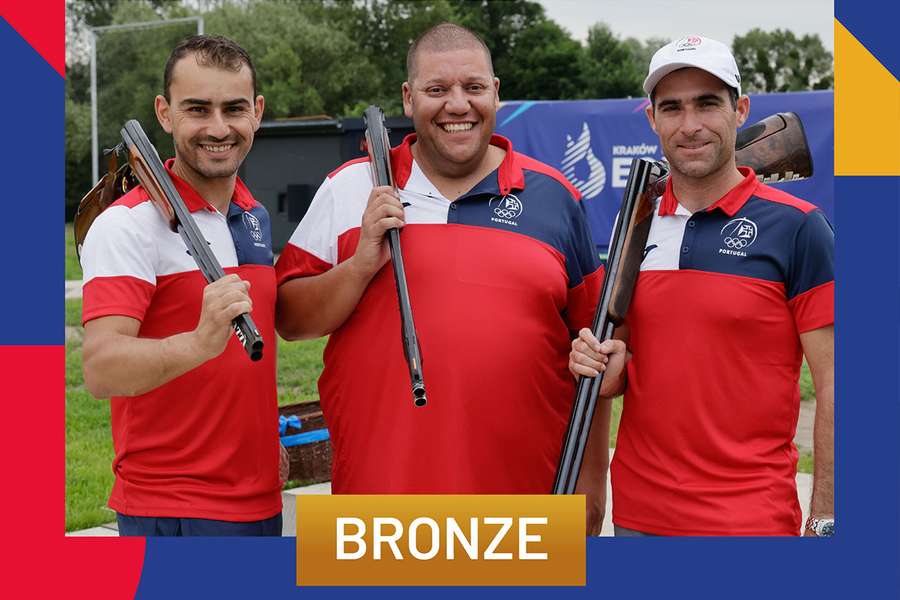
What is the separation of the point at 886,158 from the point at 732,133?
0.52 metres

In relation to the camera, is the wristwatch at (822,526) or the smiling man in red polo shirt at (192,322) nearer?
the wristwatch at (822,526)

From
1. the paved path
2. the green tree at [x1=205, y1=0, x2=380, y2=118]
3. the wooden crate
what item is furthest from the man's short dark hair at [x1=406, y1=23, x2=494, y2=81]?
the green tree at [x1=205, y1=0, x2=380, y2=118]

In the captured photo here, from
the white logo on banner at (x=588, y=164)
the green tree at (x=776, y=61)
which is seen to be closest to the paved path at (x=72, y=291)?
the white logo on banner at (x=588, y=164)

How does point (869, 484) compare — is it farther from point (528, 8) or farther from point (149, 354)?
point (528, 8)

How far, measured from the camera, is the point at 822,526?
2.33 meters

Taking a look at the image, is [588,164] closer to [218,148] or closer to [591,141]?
[591,141]

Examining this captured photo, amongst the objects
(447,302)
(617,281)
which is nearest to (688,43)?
(617,281)

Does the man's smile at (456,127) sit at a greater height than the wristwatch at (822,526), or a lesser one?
greater

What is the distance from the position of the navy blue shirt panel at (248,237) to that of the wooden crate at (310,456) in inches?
114

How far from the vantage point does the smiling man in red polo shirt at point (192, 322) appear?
2.43 meters

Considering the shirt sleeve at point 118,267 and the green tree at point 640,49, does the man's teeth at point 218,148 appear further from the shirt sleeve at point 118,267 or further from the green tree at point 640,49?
the green tree at point 640,49

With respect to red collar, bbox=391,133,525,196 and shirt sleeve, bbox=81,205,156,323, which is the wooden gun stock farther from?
red collar, bbox=391,133,525,196

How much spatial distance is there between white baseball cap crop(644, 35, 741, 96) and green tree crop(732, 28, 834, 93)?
25.2 m

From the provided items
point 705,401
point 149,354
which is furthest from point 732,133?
point 149,354
